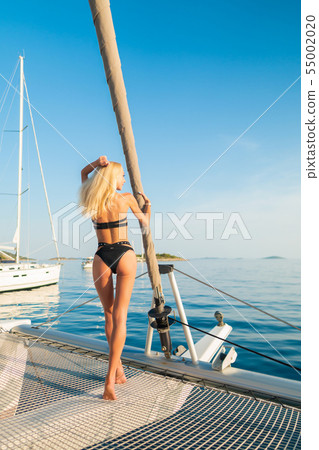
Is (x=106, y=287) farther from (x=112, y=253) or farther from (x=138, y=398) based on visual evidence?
(x=138, y=398)

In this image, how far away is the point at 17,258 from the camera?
60.4 ft

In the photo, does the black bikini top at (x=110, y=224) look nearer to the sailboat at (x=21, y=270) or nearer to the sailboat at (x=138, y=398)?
the sailboat at (x=138, y=398)

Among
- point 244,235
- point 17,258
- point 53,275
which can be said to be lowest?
point 53,275

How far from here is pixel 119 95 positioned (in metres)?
2.03

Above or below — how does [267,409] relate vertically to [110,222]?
below

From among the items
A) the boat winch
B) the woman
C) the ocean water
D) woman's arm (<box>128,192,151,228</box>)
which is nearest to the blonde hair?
the woman

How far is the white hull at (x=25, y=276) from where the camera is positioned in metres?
16.7

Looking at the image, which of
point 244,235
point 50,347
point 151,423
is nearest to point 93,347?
point 50,347

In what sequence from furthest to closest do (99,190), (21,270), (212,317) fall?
1. (21,270)
2. (212,317)
3. (99,190)

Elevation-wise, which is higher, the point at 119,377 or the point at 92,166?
the point at 92,166

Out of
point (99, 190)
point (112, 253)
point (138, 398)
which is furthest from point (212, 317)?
point (99, 190)

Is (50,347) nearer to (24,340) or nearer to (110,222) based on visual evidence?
(24,340)

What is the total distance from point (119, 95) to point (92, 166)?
0.50m

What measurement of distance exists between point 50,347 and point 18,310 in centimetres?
966
